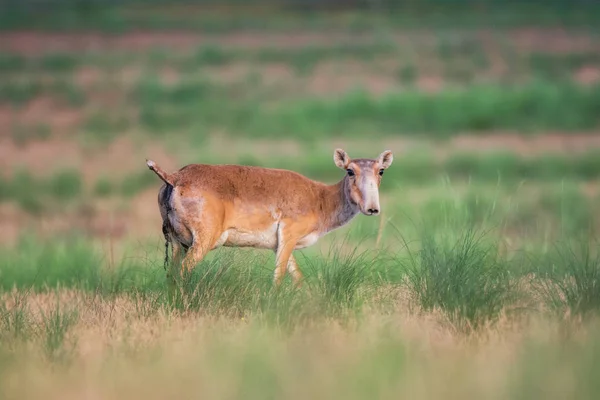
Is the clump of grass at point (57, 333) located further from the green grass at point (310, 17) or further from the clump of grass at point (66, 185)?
the green grass at point (310, 17)

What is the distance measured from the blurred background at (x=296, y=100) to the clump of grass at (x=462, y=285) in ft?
26.2

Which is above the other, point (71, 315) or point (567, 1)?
point (567, 1)

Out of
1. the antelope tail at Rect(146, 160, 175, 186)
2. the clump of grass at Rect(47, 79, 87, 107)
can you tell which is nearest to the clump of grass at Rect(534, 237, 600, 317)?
the antelope tail at Rect(146, 160, 175, 186)

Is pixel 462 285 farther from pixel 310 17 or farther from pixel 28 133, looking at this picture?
pixel 310 17

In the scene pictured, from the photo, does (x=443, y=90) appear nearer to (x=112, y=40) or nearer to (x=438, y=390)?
(x=112, y=40)

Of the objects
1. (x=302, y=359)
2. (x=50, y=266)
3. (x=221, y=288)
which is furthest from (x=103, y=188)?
(x=302, y=359)

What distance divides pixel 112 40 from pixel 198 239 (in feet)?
105

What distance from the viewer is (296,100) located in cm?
3494

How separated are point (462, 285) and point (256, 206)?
7.54ft

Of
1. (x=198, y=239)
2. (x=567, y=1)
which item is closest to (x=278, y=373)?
(x=198, y=239)

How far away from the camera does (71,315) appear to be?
9422mm

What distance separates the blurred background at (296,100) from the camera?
82.6 feet

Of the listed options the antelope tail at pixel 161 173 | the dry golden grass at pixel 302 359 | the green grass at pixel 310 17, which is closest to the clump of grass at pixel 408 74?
the green grass at pixel 310 17

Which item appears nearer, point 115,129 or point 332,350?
point 332,350
